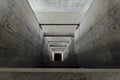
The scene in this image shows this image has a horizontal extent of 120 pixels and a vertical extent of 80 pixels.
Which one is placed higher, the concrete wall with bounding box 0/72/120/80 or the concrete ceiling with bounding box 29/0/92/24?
the concrete ceiling with bounding box 29/0/92/24

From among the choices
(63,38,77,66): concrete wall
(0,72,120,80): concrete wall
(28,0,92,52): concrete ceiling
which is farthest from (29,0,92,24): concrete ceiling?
(0,72,120,80): concrete wall

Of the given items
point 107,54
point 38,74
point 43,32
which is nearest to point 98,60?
point 107,54

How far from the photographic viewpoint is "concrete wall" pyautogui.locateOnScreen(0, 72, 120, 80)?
0.83 metres

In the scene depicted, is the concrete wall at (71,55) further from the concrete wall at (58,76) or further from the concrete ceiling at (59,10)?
the concrete wall at (58,76)

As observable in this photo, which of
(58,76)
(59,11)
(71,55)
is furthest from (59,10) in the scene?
(58,76)

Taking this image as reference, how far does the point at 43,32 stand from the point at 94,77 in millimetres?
4727

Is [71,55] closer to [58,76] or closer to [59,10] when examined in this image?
[59,10]

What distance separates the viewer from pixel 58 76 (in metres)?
0.84

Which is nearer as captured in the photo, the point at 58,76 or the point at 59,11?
the point at 58,76

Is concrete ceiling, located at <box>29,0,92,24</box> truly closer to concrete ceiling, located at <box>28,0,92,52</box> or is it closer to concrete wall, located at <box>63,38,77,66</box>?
concrete ceiling, located at <box>28,0,92,52</box>

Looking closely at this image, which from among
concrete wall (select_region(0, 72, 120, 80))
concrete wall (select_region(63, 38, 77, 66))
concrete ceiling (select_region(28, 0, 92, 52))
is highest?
concrete ceiling (select_region(28, 0, 92, 52))

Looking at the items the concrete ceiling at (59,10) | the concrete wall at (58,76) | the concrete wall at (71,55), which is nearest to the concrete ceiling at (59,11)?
the concrete ceiling at (59,10)

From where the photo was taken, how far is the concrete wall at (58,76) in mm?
825

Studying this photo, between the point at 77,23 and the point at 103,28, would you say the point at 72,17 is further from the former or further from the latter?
the point at 103,28
